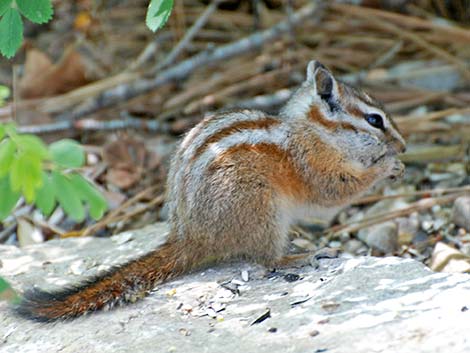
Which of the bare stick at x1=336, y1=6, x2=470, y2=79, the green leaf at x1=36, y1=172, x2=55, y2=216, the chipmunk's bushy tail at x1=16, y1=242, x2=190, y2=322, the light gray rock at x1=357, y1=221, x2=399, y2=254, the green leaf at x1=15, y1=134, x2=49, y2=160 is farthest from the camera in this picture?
the bare stick at x1=336, y1=6, x2=470, y2=79

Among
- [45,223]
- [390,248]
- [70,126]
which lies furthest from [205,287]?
[70,126]

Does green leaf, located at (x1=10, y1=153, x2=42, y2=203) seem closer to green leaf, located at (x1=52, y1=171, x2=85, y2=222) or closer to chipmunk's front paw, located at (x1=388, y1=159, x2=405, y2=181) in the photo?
green leaf, located at (x1=52, y1=171, x2=85, y2=222)

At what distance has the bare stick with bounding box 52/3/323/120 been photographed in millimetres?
6184

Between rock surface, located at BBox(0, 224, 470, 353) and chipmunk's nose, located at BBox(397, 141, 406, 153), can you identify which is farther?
chipmunk's nose, located at BBox(397, 141, 406, 153)

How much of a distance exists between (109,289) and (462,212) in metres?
2.18

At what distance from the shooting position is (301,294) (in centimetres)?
355

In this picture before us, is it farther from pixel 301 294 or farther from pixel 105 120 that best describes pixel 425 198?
pixel 105 120

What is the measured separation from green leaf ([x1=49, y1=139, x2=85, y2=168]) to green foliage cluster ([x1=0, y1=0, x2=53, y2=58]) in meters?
0.53

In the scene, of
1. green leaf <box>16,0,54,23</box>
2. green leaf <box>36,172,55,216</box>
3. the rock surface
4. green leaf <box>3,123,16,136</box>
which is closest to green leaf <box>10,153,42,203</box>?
green leaf <box>3,123,16,136</box>

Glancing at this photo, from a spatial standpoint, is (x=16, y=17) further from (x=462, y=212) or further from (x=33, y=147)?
(x=462, y=212)

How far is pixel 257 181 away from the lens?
3.92 meters

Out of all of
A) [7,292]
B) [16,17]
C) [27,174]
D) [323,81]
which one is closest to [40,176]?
[27,174]

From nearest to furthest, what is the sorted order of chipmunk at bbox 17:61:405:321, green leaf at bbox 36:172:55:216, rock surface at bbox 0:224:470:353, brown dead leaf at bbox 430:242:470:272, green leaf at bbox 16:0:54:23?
1. green leaf at bbox 36:172:55:216
2. green leaf at bbox 16:0:54:23
3. rock surface at bbox 0:224:470:353
4. chipmunk at bbox 17:61:405:321
5. brown dead leaf at bbox 430:242:470:272

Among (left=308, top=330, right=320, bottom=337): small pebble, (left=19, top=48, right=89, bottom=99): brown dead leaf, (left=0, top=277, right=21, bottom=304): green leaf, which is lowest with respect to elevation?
(left=308, top=330, right=320, bottom=337): small pebble
